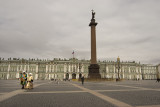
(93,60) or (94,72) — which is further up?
(93,60)

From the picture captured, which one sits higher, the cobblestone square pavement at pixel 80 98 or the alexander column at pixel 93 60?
the alexander column at pixel 93 60

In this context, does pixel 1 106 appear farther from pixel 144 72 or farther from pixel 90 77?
pixel 144 72

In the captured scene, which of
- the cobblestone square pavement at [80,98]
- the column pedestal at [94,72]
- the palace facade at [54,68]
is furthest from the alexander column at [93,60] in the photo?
the palace facade at [54,68]

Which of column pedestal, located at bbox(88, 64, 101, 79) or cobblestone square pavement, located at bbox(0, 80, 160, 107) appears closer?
cobblestone square pavement, located at bbox(0, 80, 160, 107)

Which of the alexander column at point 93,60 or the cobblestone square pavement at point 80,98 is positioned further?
the alexander column at point 93,60

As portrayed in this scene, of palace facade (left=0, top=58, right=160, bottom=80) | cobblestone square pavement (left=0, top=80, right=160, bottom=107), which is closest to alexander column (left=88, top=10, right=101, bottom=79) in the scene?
cobblestone square pavement (left=0, top=80, right=160, bottom=107)

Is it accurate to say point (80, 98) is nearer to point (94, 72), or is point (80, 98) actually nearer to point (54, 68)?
point (94, 72)

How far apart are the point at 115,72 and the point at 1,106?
300 feet

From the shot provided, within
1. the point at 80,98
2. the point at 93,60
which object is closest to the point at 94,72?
the point at 93,60

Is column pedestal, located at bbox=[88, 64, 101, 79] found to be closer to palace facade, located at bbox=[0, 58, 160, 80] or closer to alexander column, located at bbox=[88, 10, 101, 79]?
alexander column, located at bbox=[88, 10, 101, 79]

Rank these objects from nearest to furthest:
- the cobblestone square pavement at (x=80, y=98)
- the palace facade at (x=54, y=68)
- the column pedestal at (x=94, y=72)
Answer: the cobblestone square pavement at (x=80, y=98) → the column pedestal at (x=94, y=72) → the palace facade at (x=54, y=68)

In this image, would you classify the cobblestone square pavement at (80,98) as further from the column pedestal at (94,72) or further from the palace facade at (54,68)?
the palace facade at (54,68)

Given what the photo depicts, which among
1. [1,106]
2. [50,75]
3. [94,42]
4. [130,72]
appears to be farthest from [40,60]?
[1,106]

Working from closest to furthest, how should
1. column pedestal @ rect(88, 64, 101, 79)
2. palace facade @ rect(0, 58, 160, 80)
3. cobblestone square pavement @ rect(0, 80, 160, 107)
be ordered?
1. cobblestone square pavement @ rect(0, 80, 160, 107)
2. column pedestal @ rect(88, 64, 101, 79)
3. palace facade @ rect(0, 58, 160, 80)
